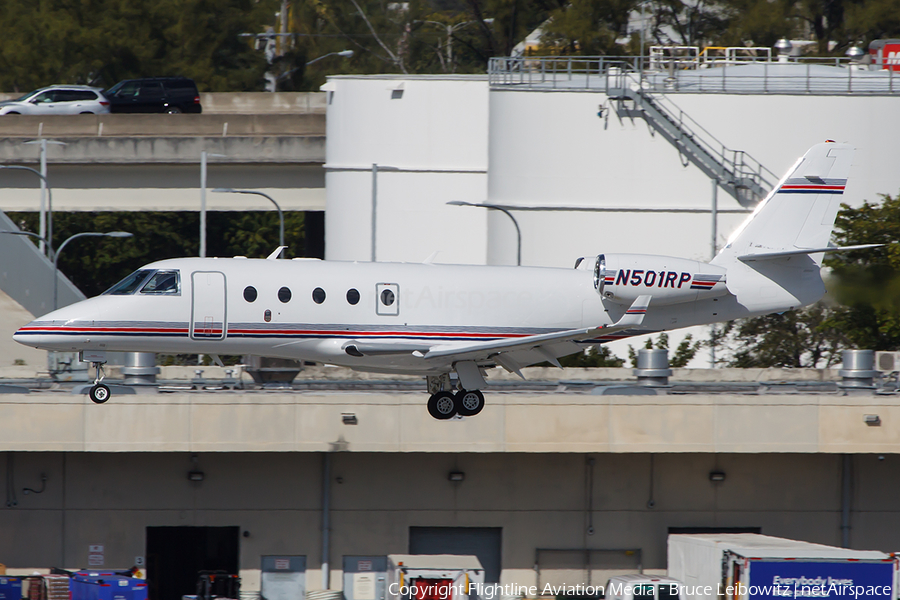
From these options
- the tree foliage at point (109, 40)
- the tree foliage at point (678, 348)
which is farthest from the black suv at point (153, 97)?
the tree foliage at point (678, 348)

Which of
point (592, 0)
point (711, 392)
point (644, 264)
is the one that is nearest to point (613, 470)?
point (711, 392)

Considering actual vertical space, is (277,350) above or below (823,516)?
above

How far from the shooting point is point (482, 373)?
27125 mm

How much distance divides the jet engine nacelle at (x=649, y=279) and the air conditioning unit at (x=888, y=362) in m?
16.8

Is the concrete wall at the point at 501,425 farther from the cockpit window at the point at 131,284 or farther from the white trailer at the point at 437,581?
the cockpit window at the point at 131,284

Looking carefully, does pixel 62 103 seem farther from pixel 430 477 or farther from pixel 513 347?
pixel 513 347

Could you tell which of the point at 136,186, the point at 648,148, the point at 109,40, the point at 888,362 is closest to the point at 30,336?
the point at 888,362

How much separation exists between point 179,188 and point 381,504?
88.1 feet

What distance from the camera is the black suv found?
62.6 metres

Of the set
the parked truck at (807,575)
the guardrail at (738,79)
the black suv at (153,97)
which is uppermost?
the black suv at (153,97)

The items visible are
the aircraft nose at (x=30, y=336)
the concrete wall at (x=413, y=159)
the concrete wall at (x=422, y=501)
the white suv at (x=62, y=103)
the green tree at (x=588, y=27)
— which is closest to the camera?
the aircraft nose at (x=30, y=336)

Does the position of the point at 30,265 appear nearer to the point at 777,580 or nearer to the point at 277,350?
the point at 277,350

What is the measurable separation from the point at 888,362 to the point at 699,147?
13.0 m

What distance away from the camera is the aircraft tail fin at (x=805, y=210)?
1126 inches
